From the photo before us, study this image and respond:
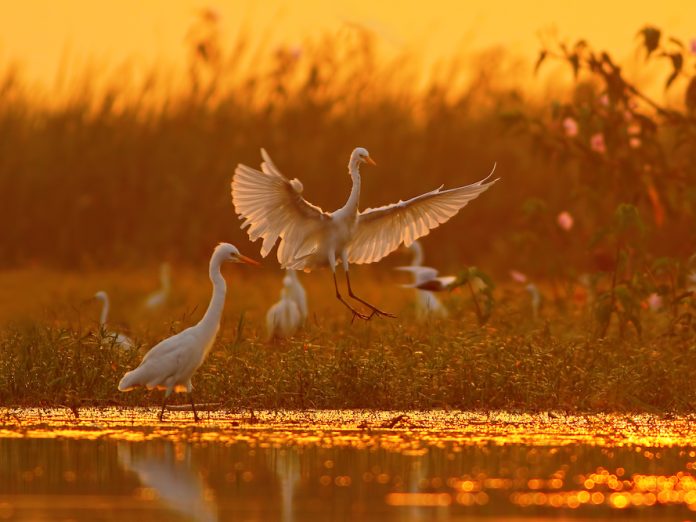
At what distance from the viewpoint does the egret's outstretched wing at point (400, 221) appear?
9844mm

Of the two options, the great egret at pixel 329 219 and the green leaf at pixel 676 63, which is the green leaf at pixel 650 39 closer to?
the green leaf at pixel 676 63

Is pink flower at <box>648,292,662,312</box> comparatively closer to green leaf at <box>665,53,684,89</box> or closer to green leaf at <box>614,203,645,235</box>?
green leaf at <box>614,203,645,235</box>

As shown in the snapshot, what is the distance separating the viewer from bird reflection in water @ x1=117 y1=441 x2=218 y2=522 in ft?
19.5

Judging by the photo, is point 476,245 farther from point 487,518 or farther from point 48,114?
point 487,518

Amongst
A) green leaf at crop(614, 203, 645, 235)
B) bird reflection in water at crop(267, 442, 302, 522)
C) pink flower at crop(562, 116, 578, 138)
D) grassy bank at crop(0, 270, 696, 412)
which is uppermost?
pink flower at crop(562, 116, 578, 138)

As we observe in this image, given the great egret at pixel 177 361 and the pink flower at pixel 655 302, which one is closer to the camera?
the great egret at pixel 177 361

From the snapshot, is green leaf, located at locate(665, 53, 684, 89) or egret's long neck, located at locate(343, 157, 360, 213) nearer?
egret's long neck, located at locate(343, 157, 360, 213)

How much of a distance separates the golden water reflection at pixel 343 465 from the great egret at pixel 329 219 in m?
1.18

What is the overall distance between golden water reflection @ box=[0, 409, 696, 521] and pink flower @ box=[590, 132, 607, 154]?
325 centimetres

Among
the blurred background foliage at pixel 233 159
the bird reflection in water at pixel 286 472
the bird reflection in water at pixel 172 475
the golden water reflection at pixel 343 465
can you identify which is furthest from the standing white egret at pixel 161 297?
the bird reflection in water at pixel 286 472

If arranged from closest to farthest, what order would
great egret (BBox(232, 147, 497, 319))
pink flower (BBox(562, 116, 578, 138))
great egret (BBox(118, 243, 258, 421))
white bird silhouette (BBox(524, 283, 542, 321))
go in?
great egret (BBox(118, 243, 258, 421)) → great egret (BBox(232, 147, 497, 319)) → pink flower (BBox(562, 116, 578, 138)) → white bird silhouette (BBox(524, 283, 542, 321))

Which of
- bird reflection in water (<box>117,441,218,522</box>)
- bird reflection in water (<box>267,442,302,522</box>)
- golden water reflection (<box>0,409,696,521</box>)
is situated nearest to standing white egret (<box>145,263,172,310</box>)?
golden water reflection (<box>0,409,696,521</box>)

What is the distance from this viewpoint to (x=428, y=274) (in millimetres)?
12109

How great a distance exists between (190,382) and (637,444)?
2.39m
